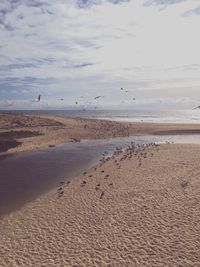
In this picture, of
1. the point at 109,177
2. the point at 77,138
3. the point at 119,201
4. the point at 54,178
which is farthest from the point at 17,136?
the point at 119,201

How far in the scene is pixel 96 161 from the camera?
27.7 metres

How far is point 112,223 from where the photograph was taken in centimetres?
1423

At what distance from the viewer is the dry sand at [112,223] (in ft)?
37.7

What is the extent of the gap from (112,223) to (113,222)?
114 mm

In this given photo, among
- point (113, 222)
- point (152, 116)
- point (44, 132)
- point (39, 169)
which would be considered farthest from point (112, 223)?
point (152, 116)

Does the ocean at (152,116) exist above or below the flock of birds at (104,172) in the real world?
above

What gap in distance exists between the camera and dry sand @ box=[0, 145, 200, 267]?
37.7 ft

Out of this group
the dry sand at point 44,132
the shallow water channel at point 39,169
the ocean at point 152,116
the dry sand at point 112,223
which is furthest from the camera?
the ocean at point 152,116

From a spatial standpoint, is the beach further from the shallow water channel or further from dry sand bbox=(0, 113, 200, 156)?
dry sand bbox=(0, 113, 200, 156)

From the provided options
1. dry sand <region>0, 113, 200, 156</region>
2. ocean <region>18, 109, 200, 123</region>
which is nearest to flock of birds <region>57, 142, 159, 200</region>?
dry sand <region>0, 113, 200, 156</region>

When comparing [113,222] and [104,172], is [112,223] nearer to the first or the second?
[113,222]

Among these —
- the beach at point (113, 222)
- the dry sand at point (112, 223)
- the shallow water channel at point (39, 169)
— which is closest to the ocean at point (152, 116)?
the shallow water channel at point (39, 169)

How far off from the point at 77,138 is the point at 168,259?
33.0 metres

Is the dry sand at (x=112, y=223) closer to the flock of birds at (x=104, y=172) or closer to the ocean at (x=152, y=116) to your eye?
the flock of birds at (x=104, y=172)
